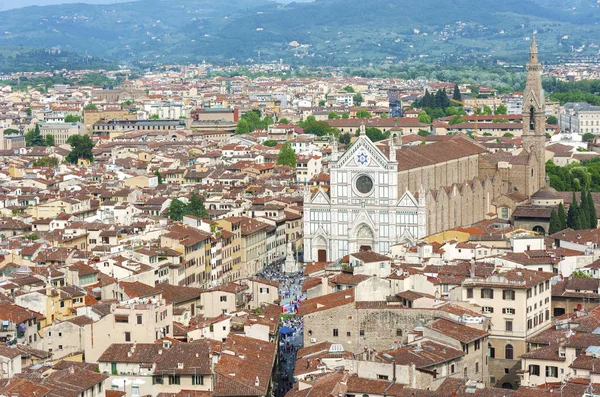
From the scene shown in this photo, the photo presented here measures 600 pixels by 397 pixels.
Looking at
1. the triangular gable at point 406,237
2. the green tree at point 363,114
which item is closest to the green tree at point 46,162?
the green tree at point 363,114

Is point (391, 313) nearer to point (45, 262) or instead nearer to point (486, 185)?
point (45, 262)

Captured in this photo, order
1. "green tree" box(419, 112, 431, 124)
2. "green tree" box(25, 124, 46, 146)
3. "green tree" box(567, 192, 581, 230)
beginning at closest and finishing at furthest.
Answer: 1. "green tree" box(567, 192, 581, 230)
2. "green tree" box(25, 124, 46, 146)
3. "green tree" box(419, 112, 431, 124)

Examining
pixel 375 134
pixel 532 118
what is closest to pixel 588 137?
pixel 375 134

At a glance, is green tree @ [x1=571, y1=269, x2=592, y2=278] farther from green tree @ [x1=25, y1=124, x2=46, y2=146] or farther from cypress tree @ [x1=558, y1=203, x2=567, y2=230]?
green tree @ [x1=25, y1=124, x2=46, y2=146]

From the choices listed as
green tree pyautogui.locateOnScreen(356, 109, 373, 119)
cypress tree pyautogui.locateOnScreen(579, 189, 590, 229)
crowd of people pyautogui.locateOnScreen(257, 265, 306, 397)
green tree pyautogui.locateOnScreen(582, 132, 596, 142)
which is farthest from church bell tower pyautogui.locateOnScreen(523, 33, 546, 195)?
green tree pyautogui.locateOnScreen(356, 109, 373, 119)

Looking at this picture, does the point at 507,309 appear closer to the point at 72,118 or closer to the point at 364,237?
the point at 364,237

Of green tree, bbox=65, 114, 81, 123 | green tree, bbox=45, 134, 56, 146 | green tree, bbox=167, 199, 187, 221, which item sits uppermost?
green tree, bbox=167, 199, 187, 221

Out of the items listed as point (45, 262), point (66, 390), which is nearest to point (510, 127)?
point (45, 262)
